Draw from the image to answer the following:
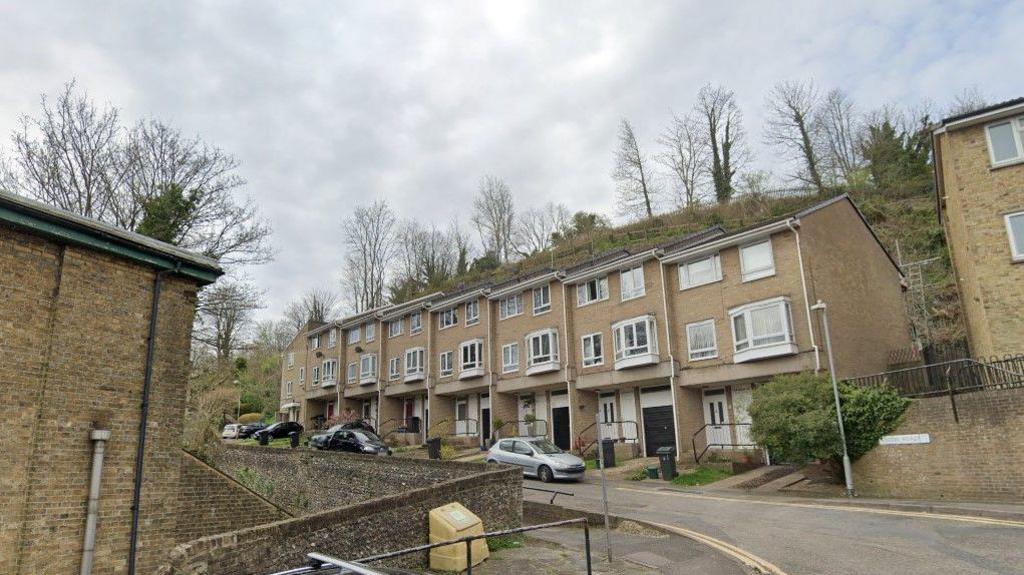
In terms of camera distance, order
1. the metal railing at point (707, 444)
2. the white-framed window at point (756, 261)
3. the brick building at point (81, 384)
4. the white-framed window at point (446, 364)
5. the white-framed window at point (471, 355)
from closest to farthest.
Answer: the brick building at point (81, 384) → the metal railing at point (707, 444) → the white-framed window at point (756, 261) → the white-framed window at point (471, 355) → the white-framed window at point (446, 364)

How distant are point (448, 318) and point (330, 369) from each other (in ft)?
50.5

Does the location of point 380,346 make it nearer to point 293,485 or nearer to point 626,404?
point 626,404

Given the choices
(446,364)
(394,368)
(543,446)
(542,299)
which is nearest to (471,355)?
(446,364)

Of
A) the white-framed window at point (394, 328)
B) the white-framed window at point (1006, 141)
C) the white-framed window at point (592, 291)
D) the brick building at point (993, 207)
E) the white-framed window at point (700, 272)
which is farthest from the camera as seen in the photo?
the white-framed window at point (394, 328)

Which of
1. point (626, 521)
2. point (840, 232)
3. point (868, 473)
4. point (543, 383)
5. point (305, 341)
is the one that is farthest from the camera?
point (305, 341)

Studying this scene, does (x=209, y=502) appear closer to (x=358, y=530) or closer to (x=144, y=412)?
(x=144, y=412)

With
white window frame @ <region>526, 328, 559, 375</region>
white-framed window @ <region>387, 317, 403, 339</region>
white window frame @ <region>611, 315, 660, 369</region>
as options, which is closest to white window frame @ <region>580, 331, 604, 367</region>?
white window frame @ <region>611, 315, 660, 369</region>

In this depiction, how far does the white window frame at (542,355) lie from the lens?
32.1 meters

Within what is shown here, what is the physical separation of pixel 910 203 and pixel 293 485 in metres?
44.9

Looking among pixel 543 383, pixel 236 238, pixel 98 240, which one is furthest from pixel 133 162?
pixel 543 383

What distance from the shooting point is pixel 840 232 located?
26.6 meters

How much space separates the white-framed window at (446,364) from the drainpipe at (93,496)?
30.8 metres

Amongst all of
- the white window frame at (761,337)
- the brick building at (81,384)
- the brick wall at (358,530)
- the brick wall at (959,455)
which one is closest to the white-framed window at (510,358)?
the white window frame at (761,337)

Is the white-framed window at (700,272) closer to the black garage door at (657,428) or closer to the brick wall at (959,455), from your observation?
the black garage door at (657,428)
